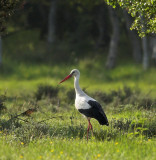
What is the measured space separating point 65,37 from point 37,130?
32886 mm

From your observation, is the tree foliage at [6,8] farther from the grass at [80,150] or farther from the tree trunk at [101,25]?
the tree trunk at [101,25]

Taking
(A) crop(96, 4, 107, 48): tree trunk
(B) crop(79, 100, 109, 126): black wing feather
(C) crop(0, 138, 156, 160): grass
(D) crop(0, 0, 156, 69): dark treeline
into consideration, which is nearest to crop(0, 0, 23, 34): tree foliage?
(B) crop(79, 100, 109, 126): black wing feather

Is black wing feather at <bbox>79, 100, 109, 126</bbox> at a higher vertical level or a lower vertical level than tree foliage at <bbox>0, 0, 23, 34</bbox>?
lower

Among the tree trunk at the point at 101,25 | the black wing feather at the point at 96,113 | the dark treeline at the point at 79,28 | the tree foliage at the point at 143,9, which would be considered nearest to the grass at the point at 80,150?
the black wing feather at the point at 96,113

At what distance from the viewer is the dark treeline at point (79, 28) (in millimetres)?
36344

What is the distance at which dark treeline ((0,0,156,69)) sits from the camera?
3634 cm

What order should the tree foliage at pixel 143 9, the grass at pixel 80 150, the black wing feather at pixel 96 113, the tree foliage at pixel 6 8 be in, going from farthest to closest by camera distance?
1. the tree foliage at pixel 6 8
2. the tree foliage at pixel 143 9
3. the black wing feather at pixel 96 113
4. the grass at pixel 80 150

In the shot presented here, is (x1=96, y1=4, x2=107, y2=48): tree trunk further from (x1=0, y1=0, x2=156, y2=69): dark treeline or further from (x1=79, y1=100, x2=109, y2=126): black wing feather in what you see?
(x1=79, y1=100, x2=109, y2=126): black wing feather

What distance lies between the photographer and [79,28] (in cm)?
3891

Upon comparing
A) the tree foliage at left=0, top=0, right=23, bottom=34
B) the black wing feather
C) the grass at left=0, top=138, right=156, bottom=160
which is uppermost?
the tree foliage at left=0, top=0, right=23, bottom=34

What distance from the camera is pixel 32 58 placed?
3462 cm

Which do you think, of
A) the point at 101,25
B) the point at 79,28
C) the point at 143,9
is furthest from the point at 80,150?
the point at 79,28

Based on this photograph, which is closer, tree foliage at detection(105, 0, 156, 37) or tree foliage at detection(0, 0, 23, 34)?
tree foliage at detection(105, 0, 156, 37)

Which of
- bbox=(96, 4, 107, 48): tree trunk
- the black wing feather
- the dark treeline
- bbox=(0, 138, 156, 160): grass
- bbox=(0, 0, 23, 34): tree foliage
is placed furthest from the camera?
bbox=(96, 4, 107, 48): tree trunk
